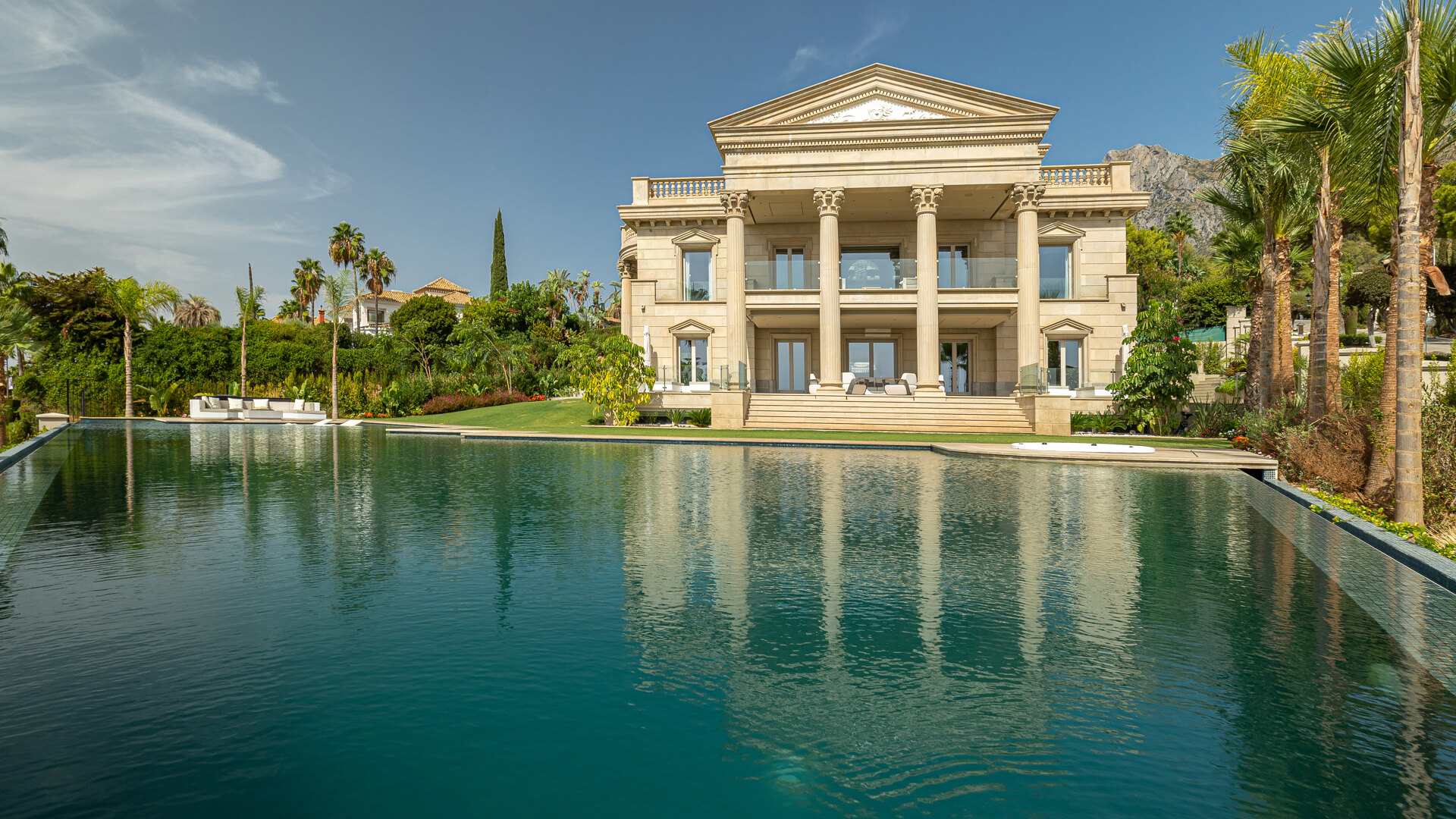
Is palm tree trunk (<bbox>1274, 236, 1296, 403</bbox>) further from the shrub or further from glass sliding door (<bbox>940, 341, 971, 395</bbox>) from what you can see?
the shrub

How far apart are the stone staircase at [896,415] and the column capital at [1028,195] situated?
7.42m

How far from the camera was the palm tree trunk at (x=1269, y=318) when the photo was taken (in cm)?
1883

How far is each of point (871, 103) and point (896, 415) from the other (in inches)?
490

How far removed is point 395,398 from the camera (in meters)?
37.1

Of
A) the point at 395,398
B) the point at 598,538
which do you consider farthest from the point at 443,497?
the point at 395,398

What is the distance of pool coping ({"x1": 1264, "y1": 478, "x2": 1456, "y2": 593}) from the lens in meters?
6.48

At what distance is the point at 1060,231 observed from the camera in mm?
31016

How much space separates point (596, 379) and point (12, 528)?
→ 19.2 m

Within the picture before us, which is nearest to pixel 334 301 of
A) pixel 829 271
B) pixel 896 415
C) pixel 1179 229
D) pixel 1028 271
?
pixel 829 271

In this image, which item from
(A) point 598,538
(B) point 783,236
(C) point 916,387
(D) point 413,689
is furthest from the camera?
(B) point 783,236

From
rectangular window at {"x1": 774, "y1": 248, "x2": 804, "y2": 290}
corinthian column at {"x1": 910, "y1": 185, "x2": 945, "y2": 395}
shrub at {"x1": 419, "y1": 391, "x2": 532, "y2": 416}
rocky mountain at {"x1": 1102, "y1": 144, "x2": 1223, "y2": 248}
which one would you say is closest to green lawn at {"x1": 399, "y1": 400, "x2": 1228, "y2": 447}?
shrub at {"x1": 419, "y1": 391, "x2": 532, "y2": 416}

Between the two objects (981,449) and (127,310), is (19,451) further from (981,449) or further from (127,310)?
(127,310)

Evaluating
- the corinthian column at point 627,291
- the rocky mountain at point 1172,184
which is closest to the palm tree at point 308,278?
the corinthian column at point 627,291

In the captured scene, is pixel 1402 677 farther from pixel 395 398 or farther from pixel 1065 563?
pixel 395 398
